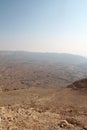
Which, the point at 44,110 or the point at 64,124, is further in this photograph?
the point at 44,110

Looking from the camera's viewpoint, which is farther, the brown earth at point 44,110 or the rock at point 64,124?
the rock at point 64,124

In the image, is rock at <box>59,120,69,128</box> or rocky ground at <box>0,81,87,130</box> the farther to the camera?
rock at <box>59,120,69,128</box>

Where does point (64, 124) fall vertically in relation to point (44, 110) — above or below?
above

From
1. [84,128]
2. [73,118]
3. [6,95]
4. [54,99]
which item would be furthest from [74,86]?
[84,128]

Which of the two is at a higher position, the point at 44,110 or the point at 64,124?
the point at 64,124

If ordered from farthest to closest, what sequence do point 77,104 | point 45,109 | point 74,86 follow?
point 74,86, point 77,104, point 45,109

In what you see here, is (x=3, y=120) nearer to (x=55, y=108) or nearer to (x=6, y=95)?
(x=55, y=108)

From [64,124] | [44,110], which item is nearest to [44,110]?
[44,110]

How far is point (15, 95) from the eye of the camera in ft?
71.2

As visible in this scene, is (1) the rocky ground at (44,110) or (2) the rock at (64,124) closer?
(1) the rocky ground at (44,110)

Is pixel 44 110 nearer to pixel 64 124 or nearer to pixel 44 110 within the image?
pixel 44 110

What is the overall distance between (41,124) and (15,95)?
920cm

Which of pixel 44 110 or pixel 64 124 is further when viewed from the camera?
pixel 44 110

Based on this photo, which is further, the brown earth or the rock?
the rock
